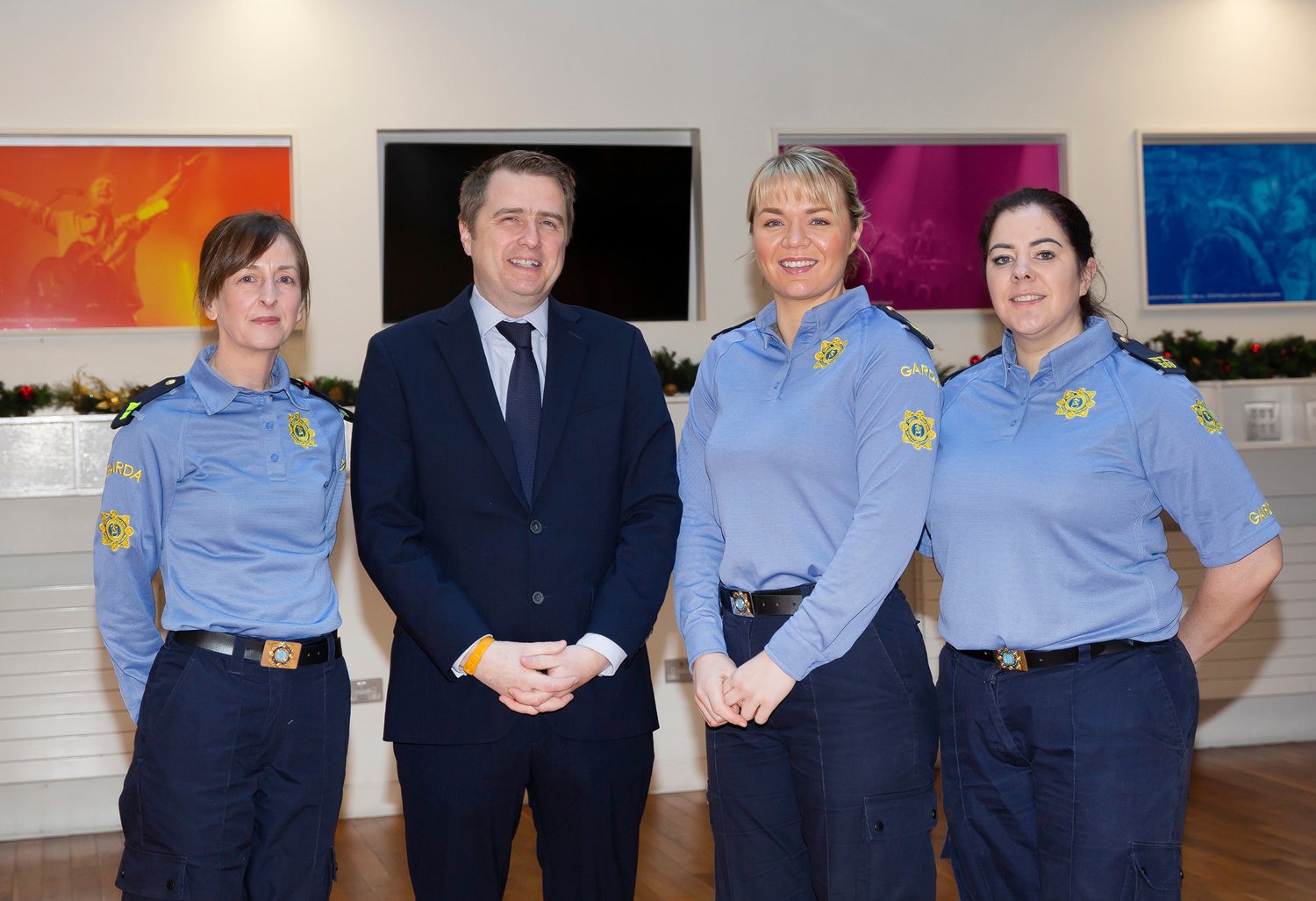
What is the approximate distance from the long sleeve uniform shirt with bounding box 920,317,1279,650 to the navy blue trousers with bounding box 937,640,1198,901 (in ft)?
0.22

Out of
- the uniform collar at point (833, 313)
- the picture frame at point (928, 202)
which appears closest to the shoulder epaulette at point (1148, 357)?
the uniform collar at point (833, 313)

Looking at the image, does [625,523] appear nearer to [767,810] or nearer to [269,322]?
[767,810]

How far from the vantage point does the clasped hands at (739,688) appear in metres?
1.96

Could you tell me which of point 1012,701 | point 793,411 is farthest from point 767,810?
point 793,411

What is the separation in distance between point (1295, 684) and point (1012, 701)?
4.16 metres

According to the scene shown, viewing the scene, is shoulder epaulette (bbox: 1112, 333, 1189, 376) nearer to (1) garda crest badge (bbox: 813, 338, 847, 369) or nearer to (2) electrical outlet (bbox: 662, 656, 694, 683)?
(1) garda crest badge (bbox: 813, 338, 847, 369)

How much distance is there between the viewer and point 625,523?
2271mm

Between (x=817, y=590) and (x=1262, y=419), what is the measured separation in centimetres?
410

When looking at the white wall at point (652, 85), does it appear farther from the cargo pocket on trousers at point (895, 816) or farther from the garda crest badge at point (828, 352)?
the cargo pocket on trousers at point (895, 816)

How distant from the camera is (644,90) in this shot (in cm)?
513

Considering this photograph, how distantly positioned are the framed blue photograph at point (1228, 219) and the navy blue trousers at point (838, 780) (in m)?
4.01

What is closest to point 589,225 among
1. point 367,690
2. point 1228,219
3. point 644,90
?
point 644,90

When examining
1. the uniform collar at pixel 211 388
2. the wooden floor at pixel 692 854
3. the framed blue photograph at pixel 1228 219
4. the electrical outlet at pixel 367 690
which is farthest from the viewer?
the framed blue photograph at pixel 1228 219

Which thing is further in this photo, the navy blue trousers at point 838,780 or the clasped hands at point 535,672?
the clasped hands at point 535,672
